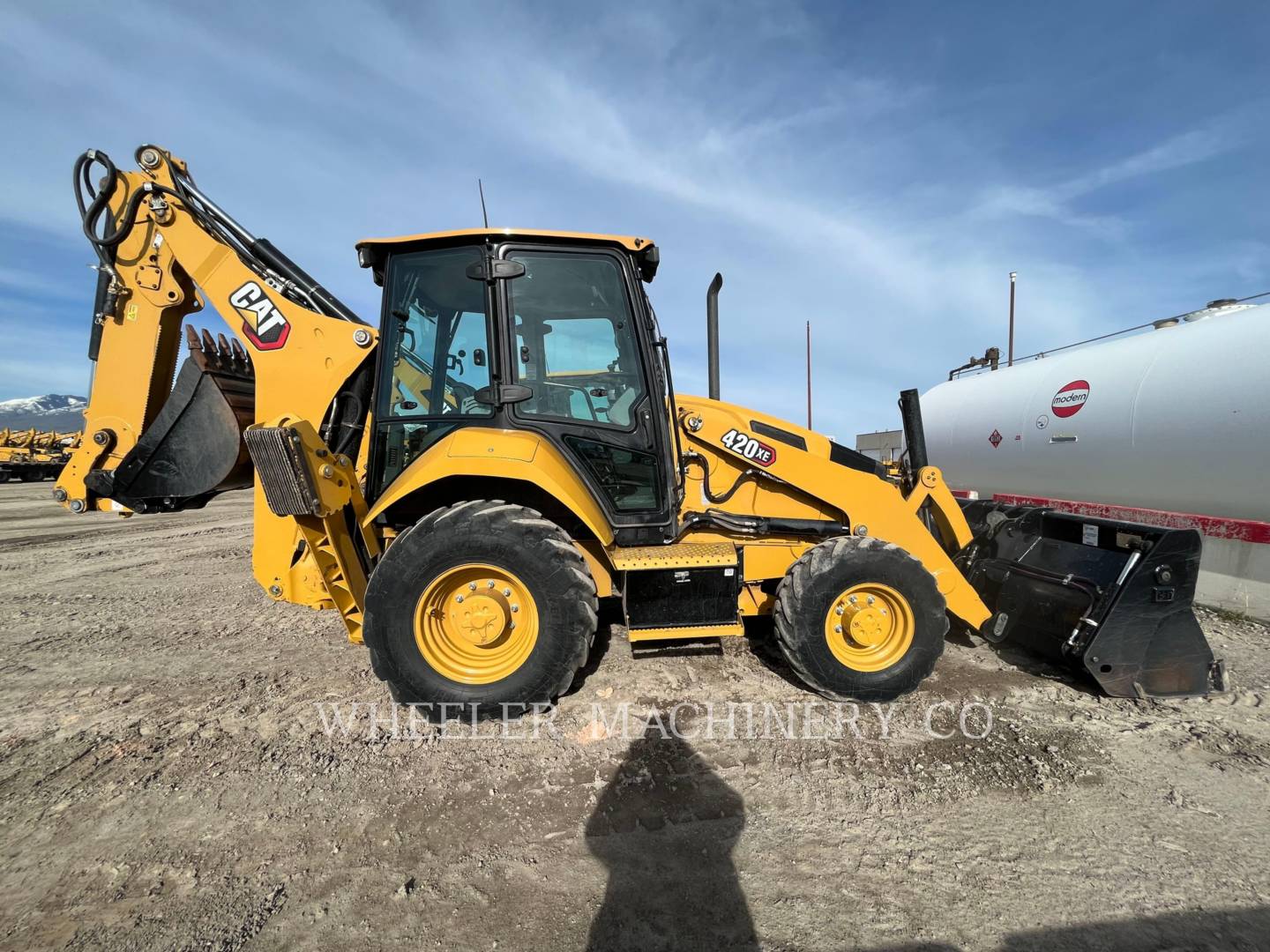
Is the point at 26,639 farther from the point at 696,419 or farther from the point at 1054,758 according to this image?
the point at 1054,758

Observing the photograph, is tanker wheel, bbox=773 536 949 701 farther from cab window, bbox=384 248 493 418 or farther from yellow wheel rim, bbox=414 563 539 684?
cab window, bbox=384 248 493 418

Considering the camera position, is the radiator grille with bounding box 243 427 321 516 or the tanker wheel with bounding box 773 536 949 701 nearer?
the radiator grille with bounding box 243 427 321 516

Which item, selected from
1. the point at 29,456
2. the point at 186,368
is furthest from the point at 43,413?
the point at 186,368

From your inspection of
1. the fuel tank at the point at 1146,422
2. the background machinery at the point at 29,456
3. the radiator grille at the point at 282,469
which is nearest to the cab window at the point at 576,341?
the radiator grille at the point at 282,469

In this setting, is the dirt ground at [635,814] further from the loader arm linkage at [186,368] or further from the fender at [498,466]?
the fender at [498,466]

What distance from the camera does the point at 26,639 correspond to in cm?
457

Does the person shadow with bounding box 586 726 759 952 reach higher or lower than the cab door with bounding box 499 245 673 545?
lower

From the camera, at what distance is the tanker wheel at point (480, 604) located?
2.96 metres

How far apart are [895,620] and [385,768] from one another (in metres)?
2.79

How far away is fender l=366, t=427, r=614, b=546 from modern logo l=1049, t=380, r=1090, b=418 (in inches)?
213

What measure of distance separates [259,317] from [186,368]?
0.57 meters

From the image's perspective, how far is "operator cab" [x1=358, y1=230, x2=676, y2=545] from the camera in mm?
3311

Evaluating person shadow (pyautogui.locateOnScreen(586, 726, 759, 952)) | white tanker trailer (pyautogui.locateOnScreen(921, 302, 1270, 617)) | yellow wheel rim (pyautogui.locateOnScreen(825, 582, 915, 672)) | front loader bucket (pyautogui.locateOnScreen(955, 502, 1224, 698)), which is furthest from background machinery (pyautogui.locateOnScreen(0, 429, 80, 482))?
front loader bucket (pyautogui.locateOnScreen(955, 502, 1224, 698))

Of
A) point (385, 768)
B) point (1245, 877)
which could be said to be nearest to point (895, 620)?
point (1245, 877)
